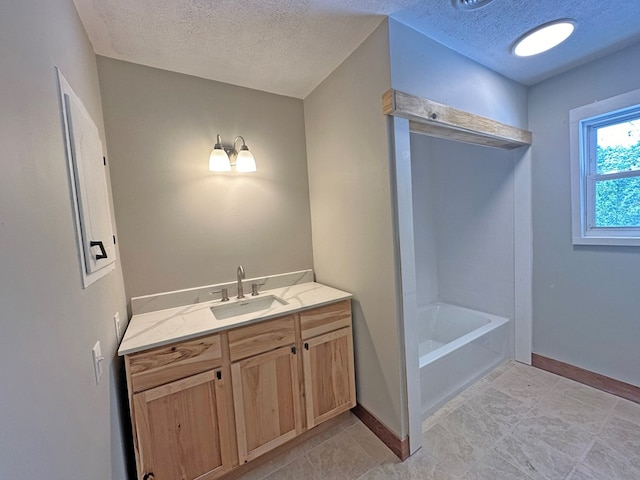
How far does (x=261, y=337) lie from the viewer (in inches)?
60.2

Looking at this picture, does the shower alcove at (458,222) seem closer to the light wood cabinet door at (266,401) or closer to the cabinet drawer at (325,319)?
the cabinet drawer at (325,319)

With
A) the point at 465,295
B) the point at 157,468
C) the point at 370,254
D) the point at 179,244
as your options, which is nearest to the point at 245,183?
the point at 179,244

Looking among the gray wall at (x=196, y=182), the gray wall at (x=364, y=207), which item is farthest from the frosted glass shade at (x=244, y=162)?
the gray wall at (x=364, y=207)

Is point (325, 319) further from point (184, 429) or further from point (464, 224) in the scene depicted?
point (464, 224)

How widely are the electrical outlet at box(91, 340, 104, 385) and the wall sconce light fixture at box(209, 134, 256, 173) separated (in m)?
1.20

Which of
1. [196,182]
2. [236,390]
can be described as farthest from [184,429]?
[196,182]

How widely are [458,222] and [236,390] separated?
2.51 metres

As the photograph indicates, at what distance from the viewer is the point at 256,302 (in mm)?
1971

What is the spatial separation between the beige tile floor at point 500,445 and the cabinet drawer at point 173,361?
30.3 inches

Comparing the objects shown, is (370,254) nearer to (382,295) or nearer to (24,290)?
(382,295)

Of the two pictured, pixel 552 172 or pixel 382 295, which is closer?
pixel 382 295

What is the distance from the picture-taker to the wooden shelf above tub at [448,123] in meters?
1.43

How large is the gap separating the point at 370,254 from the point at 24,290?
4.88 feet

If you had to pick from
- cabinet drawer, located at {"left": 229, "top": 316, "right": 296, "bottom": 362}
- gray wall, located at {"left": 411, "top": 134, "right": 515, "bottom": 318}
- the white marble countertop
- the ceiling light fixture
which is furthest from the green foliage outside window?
cabinet drawer, located at {"left": 229, "top": 316, "right": 296, "bottom": 362}
